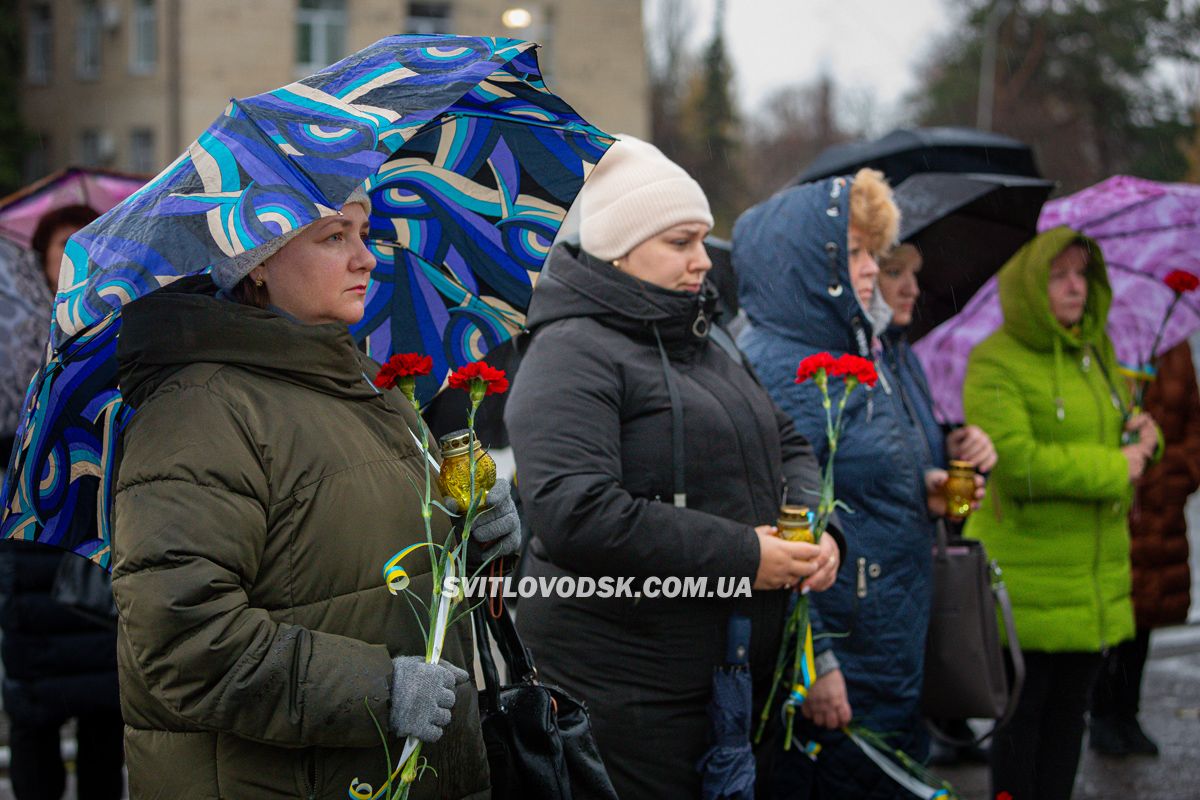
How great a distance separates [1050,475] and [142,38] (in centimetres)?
2479

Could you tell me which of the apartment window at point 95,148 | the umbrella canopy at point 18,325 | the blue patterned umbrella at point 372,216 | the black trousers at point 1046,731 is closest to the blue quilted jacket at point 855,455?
the black trousers at point 1046,731

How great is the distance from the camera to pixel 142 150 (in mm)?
25766

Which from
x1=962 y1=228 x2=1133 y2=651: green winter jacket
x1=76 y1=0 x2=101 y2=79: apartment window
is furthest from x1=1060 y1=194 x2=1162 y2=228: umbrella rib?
x1=76 y1=0 x2=101 y2=79: apartment window

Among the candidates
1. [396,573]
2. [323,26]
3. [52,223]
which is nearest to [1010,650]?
[396,573]

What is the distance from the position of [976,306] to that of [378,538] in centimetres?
347

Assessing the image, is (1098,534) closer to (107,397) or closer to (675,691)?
(675,691)

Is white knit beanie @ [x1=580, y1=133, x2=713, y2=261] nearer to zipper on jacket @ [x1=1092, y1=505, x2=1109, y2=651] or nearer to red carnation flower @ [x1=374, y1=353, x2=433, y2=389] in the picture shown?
red carnation flower @ [x1=374, y1=353, x2=433, y2=389]

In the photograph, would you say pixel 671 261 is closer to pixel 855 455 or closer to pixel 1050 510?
pixel 855 455

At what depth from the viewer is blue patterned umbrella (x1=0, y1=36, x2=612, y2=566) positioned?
6.76 ft

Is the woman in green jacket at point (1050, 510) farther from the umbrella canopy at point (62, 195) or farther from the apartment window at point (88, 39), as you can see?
→ the apartment window at point (88, 39)

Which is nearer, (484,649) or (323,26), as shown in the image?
(484,649)

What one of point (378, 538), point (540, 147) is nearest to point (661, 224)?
point (540, 147)

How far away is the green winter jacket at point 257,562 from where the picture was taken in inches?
84.2

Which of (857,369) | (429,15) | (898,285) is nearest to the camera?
(857,369)
